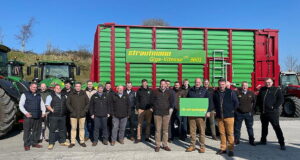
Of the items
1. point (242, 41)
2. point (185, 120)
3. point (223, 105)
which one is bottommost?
point (185, 120)

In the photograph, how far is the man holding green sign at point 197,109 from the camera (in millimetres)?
5509

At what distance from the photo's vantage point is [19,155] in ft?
17.1

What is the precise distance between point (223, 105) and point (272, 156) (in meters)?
1.53

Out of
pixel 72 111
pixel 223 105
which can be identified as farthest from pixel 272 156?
pixel 72 111

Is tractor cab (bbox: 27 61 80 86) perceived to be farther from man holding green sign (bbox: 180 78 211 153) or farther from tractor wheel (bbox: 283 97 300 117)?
tractor wheel (bbox: 283 97 300 117)

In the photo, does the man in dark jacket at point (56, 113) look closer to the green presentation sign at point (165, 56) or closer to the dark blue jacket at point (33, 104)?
the dark blue jacket at point (33, 104)

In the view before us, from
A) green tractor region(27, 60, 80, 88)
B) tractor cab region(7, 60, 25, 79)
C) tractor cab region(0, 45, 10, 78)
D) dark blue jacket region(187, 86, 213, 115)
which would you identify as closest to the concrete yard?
dark blue jacket region(187, 86, 213, 115)

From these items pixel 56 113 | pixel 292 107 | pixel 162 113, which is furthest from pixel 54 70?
pixel 292 107

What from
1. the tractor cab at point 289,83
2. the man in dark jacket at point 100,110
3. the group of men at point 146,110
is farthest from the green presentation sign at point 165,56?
the tractor cab at point 289,83

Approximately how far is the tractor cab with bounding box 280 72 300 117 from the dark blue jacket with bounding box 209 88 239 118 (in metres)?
8.13

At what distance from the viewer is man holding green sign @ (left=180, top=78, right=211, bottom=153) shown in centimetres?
551

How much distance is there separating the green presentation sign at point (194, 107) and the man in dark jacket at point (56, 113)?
9.96 feet

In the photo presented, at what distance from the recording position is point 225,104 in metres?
5.32

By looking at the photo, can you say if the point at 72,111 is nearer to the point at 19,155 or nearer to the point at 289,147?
the point at 19,155
